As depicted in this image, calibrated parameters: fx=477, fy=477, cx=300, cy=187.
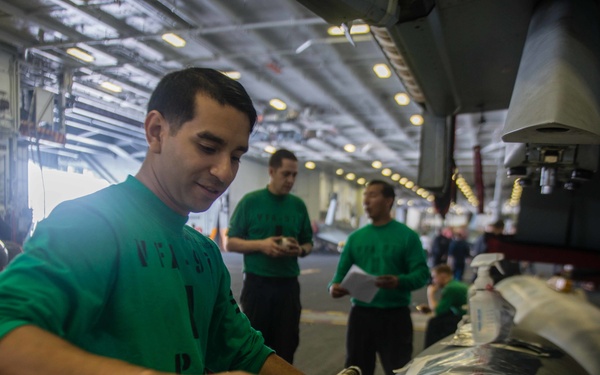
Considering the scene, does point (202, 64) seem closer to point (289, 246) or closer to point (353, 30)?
point (353, 30)

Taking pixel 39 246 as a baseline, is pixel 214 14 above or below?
above

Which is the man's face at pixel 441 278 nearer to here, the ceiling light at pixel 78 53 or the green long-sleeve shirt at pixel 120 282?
the ceiling light at pixel 78 53

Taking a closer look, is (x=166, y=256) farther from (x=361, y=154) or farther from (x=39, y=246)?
(x=361, y=154)

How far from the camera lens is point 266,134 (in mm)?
11219

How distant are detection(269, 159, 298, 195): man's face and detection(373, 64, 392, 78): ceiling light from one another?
5.06 meters

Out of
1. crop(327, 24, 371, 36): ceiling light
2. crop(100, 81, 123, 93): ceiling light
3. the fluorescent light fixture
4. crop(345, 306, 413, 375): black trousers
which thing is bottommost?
crop(345, 306, 413, 375): black trousers

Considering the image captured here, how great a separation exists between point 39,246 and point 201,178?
349 millimetres

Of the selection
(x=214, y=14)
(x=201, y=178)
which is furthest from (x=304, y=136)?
(x=201, y=178)

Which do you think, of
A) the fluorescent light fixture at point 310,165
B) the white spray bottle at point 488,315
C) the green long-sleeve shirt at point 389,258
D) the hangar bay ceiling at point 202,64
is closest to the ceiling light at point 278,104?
the hangar bay ceiling at point 202,64

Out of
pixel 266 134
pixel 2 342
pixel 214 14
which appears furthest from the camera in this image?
pixel 266 134

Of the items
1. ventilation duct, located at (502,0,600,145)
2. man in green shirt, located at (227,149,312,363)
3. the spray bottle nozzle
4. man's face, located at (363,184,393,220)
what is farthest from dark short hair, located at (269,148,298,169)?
Answer: ventilation duct, located at (502,0,600,145)

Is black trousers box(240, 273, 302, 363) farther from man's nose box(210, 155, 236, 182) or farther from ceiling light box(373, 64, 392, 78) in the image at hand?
ceiling light box(373, 64, 392, 78)

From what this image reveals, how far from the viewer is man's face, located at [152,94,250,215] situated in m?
0.99

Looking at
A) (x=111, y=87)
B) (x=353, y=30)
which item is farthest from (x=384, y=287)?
(x=353, y=30)
